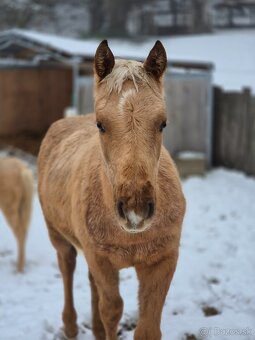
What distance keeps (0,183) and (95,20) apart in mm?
14292

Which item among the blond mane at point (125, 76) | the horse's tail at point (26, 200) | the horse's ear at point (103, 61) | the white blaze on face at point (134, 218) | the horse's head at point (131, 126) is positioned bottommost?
the horse's tail at point (26, 200)

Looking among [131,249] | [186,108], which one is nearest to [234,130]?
[186,108]

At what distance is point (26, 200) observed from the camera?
5.02 meters

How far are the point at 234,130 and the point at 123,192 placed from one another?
285 inches

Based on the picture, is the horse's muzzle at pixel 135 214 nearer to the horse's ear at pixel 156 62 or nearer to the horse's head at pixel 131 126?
the horse's head at pixel 131 126

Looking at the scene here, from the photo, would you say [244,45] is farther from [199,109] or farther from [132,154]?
[132,154]

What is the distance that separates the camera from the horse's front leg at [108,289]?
2.43 meters

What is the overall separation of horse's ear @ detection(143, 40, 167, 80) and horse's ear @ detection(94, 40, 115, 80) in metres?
Result: 0.18

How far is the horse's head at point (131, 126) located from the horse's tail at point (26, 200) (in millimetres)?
3061

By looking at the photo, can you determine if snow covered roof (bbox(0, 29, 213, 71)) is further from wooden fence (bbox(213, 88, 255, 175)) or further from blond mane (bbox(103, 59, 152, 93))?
blond mane (bbox(103, 59, 152, 93))

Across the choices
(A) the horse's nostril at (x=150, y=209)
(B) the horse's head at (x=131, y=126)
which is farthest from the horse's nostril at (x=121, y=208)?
(A) the horse's nostril at (x=150, y=209)

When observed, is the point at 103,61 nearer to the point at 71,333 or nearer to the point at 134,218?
the point at 134,218

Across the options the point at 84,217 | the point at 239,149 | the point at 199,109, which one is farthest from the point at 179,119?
the point at 84,217

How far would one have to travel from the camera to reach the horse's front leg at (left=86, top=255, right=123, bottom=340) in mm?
2428
